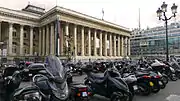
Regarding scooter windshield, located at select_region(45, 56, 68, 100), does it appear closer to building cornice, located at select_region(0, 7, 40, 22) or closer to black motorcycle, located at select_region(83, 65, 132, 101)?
black motorcycle, located at select_region(83, 65, 132, 101)

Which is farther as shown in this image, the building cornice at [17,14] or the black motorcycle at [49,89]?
the building cornice at [17,14]

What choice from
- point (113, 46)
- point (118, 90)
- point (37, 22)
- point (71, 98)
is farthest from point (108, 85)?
point (113, 46)

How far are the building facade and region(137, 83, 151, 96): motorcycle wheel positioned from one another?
2646 inches

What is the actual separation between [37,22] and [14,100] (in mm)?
43700

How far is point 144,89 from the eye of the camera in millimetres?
7320

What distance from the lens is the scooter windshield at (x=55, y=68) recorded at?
4.32 metres

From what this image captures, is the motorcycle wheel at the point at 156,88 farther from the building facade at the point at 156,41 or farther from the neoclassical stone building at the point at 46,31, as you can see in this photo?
the building facade at the point at 156,41

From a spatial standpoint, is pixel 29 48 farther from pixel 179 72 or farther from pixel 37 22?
pixel 179 72

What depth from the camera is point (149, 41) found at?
90.0m

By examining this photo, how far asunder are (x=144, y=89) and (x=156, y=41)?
85.3 m

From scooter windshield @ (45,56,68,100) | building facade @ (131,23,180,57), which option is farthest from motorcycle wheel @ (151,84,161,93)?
building facade @ (131,23,180,57)

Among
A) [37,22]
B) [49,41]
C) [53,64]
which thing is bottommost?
[53,64]

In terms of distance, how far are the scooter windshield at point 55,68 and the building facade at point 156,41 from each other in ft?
232

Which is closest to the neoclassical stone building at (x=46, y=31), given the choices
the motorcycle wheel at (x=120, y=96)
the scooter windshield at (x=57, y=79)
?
the motorcycle wheel at (x=120, y=96)
